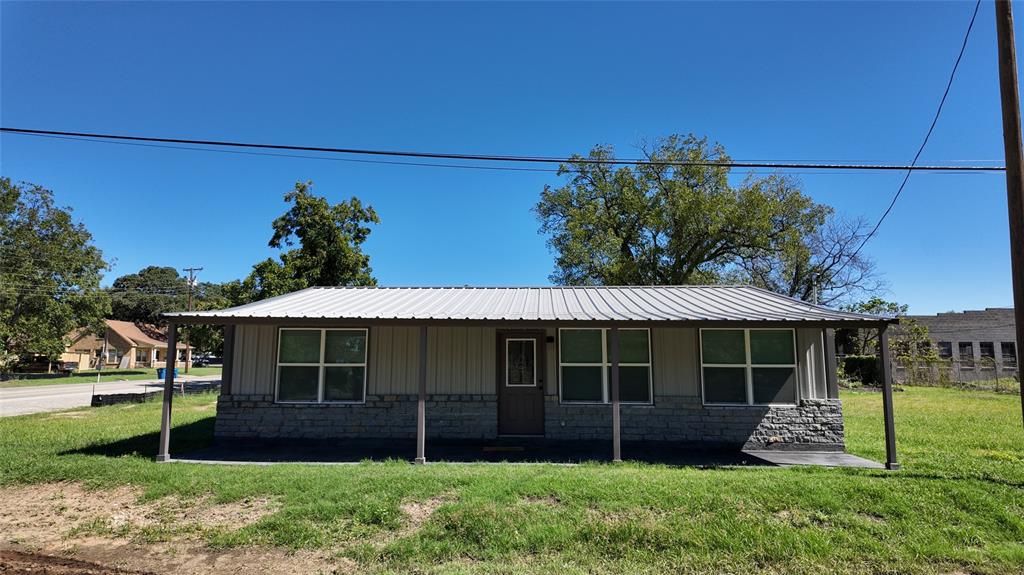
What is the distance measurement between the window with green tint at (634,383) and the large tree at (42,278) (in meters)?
37.0

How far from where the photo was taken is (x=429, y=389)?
1024cm

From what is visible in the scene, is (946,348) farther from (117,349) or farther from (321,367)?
(117,349)

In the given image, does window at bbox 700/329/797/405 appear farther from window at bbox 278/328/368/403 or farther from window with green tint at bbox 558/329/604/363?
window at bbox 278/328/368/403

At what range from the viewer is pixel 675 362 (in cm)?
1014

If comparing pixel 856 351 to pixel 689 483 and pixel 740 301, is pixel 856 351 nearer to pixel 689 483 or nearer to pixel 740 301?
pixel 740 301

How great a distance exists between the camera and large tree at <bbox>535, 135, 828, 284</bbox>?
25.2 m

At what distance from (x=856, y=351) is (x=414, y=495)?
3460 cm

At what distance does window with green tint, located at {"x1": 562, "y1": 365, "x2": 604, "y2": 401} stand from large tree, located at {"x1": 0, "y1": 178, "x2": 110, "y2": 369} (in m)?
36.1

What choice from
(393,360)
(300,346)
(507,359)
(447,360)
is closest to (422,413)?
(447,360)

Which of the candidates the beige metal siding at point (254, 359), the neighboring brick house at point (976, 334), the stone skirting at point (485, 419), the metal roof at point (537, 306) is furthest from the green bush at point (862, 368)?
the beige metal siding at point (254, 359)

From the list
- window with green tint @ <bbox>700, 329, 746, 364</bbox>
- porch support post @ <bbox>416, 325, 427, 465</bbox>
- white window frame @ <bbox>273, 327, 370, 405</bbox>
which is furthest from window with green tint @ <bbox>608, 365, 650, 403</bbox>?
white window frame @ <bbox>273, 327, 370, 405</bbox>

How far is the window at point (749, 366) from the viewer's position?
9.95m

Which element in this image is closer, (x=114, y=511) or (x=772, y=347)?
(x=114, y=511)

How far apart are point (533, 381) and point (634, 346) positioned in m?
2.05
